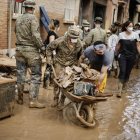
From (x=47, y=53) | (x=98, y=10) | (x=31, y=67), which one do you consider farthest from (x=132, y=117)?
(x=98, y=10)

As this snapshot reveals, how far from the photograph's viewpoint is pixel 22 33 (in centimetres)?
770

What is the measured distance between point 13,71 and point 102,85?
2.79m

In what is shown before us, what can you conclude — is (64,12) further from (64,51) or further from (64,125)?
(64,125)

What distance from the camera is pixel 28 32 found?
7668 millimetres

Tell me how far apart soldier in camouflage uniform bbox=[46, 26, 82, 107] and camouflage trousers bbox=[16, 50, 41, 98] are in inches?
10.5

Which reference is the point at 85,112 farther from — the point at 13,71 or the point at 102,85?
the point at 13,71

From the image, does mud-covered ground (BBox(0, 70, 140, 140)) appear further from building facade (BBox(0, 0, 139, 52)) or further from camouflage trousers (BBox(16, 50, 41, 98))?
building facade (BBox(0, 0, 139, 52))

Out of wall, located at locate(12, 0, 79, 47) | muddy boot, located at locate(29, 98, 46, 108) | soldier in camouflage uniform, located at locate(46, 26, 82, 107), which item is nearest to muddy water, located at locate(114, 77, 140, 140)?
soldier in camouflage uniform, located at locate(46, 26, 82, 107)

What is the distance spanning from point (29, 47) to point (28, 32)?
297mm

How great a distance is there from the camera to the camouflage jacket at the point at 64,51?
771cm

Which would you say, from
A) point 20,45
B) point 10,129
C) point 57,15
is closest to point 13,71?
point 20,45

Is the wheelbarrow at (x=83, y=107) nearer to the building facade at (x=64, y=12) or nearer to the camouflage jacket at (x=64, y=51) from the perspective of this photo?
the camouflage jacket at (x=64, y=51)

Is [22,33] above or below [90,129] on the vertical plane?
above

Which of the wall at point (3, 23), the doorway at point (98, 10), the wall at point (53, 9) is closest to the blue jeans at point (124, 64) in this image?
the wall at point (3, 23)
